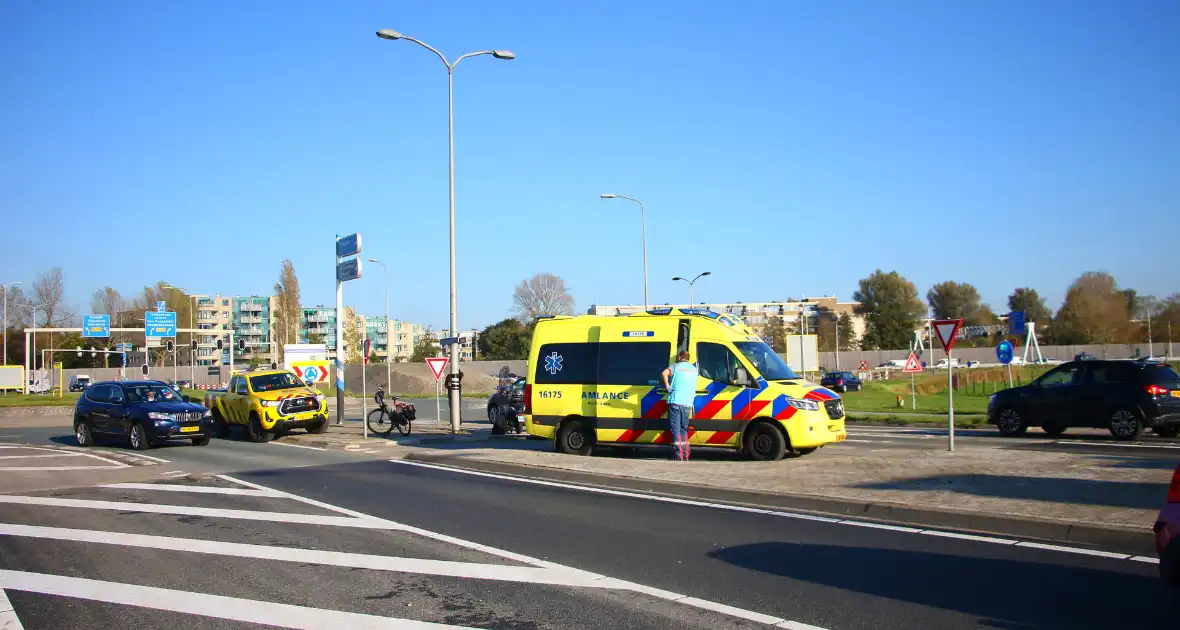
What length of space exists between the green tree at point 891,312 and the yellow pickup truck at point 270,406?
106427 mm

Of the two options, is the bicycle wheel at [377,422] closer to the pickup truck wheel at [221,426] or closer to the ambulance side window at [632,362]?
the pickup truck wheel at [221,426]

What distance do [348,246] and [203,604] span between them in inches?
832

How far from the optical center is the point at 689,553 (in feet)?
27.3

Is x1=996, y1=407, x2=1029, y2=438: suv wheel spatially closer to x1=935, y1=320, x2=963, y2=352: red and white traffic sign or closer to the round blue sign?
x1=935, y1=320, x2=963, y2=352: red and white traffic sign

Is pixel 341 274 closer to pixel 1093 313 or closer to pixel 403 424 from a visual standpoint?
pixel 403 424

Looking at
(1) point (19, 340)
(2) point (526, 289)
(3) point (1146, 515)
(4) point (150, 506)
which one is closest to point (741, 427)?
(3) point (1146, 515)

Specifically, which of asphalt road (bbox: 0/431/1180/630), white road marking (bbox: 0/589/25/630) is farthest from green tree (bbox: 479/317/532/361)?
white road marking (bbox: 0/589/25/630)

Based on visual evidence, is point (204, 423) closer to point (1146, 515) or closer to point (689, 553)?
point (689, 553)

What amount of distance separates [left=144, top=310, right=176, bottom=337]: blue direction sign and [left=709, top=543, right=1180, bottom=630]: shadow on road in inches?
2289

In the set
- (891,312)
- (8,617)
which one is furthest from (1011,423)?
(891,312)

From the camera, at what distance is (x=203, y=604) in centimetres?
683

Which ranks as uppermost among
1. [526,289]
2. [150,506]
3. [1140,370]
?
[526,289]

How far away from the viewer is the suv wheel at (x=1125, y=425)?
1903 cm

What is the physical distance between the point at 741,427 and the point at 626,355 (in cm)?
263
